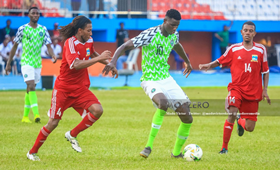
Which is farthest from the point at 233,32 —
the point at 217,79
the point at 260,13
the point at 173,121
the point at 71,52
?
the point at 71,52

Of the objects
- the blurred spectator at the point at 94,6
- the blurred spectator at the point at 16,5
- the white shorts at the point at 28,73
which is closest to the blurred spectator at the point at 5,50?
the blurred spectator at the point at 16,5

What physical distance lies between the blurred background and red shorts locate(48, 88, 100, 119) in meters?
17.4

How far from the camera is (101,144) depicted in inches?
303

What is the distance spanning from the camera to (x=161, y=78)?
662 centimetres

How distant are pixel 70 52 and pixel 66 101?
77 centimetres

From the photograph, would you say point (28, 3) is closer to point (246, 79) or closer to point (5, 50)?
point (5, 50)

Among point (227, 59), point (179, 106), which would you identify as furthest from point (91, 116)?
point (227, 59)

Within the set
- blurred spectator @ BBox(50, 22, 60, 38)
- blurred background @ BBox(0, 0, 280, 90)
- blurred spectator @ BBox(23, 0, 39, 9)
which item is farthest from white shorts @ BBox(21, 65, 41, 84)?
blurred spectator @ BBox(23, 0, 39, 9)

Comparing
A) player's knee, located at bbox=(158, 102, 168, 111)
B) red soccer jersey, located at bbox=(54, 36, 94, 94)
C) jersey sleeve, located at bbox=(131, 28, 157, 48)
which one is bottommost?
player's knee, located at bbox=(158, 102, 168, 111)

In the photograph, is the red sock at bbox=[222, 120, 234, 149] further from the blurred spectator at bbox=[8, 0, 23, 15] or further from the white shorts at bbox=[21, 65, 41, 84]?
the blurred spectator at bbox=[8, 0, 23, 15]

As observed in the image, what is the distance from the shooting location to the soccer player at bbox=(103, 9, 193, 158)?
6.46m

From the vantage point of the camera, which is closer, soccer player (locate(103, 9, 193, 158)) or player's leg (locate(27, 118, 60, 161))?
player's leg (locate(27, 118, 60, 161))

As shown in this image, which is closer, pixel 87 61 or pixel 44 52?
pixel 87 61

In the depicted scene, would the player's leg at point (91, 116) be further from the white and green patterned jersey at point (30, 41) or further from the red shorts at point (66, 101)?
the white and green patterned jersey at point (30, 41)
